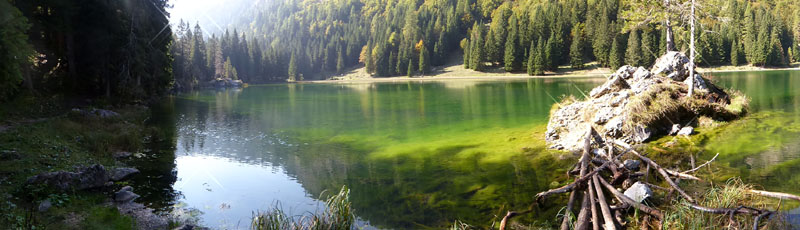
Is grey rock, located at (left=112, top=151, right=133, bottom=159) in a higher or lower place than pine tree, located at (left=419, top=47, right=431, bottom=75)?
lower

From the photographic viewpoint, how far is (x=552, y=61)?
101812 millimetres

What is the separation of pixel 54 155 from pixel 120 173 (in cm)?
213

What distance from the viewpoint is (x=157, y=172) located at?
46.2 feet

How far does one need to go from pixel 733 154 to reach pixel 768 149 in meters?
1.45

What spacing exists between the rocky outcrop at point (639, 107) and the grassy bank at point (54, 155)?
547 inches

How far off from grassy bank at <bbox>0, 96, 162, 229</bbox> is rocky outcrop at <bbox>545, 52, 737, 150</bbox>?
1389 cm

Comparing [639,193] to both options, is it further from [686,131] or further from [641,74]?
[641,74]

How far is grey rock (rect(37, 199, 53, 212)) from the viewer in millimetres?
8430

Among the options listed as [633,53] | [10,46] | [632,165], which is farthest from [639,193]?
[633,53]

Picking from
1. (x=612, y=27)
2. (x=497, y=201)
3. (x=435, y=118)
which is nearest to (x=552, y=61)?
(x=612, y=27)

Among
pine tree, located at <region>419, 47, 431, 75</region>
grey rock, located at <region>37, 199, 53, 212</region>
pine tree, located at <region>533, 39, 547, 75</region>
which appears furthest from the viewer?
pine tree, located at <region>419, 47, 431, 75</region>

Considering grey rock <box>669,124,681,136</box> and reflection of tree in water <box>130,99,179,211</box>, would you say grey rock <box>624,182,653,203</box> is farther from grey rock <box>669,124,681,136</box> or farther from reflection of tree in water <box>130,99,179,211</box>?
reflection of tree in water <box>130,99,179,211</box>

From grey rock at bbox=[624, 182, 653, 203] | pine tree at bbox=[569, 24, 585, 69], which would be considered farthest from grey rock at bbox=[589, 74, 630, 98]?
pine tree at bbox=[569, 24, 585, 69]

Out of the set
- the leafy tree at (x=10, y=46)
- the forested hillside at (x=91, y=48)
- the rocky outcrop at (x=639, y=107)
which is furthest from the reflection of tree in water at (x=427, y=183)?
the forested hillside at (x=91, y=48)
